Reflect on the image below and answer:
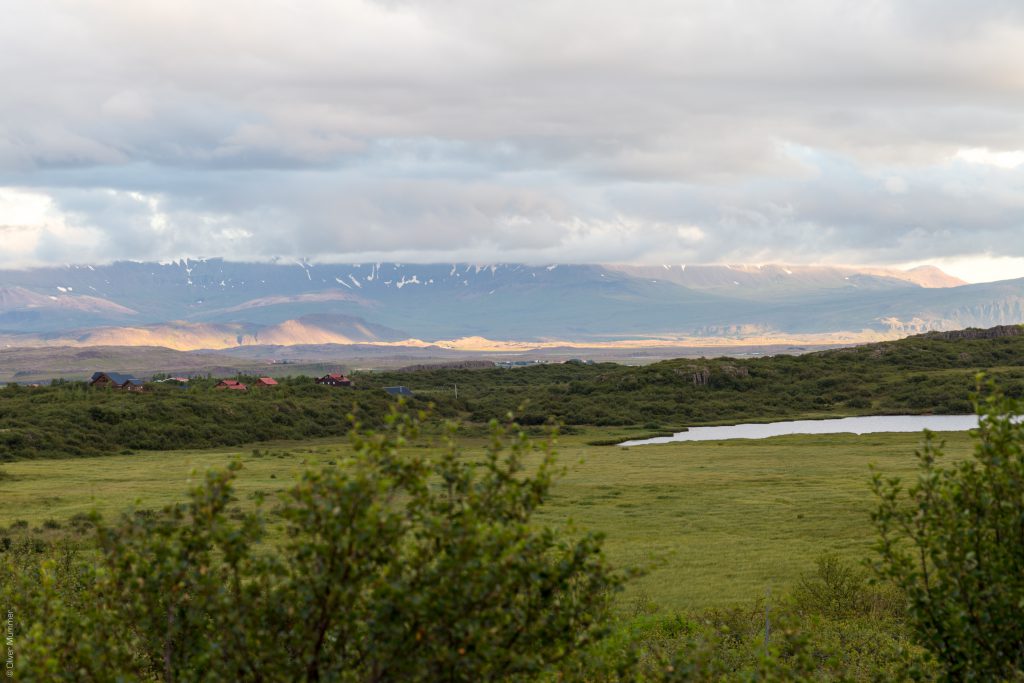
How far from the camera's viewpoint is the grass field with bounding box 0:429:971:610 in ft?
114

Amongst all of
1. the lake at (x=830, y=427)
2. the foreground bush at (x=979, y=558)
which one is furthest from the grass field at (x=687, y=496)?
the lake at (x=830, y=427)

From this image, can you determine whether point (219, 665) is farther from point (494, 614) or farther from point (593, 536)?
point (593, 536)

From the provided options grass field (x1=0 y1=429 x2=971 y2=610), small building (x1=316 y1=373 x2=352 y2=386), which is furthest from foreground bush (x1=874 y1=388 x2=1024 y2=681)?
small building (x1=316 y1=373 x2=352 y2=386)

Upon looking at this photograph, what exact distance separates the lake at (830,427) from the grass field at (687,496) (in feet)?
41.1

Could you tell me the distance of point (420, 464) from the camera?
433 inches

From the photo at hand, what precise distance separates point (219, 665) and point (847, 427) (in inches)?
4343

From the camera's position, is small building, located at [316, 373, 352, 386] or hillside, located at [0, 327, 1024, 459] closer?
hillside, located at [0, 327, 1024, 459]

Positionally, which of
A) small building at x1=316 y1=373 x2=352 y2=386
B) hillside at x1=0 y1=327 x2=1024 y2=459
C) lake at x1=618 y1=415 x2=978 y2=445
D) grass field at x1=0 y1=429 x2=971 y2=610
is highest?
small building at x1=316 y1=373 x2=352 y2=386

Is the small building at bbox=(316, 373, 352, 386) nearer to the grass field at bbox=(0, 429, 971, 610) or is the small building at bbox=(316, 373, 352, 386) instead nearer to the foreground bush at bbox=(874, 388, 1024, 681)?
the grass field at bbox=(0, 429, 971, 610)

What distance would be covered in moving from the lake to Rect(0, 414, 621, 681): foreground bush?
9019 cm

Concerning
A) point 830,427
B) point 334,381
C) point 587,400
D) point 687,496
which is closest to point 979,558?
point 687,496

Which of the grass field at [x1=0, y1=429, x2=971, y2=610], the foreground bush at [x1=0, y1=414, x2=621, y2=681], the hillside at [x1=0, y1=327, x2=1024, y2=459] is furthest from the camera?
the hillside at [x1=0, y1=327, x2=1024, y2=459]

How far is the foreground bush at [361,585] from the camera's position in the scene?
34.3 feet

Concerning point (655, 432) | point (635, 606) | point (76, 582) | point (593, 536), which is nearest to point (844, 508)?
point (635, 606)
